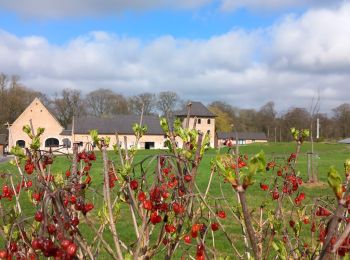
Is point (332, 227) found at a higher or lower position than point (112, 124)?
lower

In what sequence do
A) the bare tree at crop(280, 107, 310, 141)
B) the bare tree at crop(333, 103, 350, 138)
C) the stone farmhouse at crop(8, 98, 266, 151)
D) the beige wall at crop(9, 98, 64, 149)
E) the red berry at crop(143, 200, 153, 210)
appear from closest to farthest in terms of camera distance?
the red berry at crop(143, 200, 153, 210), the bare tree at crop(280, 107, 310, 141), the stone farmhouse at crop(8, 98, 266, 151), the beige wall at crop(9, 98, 64, 149), the bare tree at crop(333, 103, 350, 138)

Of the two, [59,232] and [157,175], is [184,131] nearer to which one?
[157,175]

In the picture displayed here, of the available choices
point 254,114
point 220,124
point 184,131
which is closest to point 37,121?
point 220,124

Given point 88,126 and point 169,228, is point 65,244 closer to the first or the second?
point 169,228

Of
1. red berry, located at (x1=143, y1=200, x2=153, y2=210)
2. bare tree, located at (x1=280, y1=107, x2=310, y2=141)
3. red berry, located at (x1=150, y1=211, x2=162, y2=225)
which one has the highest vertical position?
bare tree, located at (x1=280, y1=107, x2=310, y2=141)

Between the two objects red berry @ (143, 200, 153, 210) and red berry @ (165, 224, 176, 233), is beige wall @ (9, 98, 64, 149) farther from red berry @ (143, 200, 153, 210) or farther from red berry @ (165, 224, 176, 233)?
red berry @ (143, 200, 153, 210)

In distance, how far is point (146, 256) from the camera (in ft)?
8.65

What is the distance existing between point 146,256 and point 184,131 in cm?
81

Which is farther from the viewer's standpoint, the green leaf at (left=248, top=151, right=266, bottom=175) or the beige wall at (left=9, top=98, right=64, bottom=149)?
the beige wall at (left=9, top=98, right=64, bottom=149)

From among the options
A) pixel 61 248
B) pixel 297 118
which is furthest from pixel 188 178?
pixel 297 118

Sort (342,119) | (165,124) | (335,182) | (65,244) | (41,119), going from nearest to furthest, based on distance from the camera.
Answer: (335,182)
(65,244)
(165,124)
(41,119)
(342,119)

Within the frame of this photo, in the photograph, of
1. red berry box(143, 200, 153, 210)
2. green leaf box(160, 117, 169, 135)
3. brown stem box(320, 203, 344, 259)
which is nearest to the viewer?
brown stem box(320, 203, 344, 259)

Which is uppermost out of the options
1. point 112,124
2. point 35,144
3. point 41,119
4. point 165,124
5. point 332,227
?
point 41,119

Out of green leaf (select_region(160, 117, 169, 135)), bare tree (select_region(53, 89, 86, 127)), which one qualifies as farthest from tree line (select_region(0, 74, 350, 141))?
green leaf (select_region(160, 117, 169, 135))
